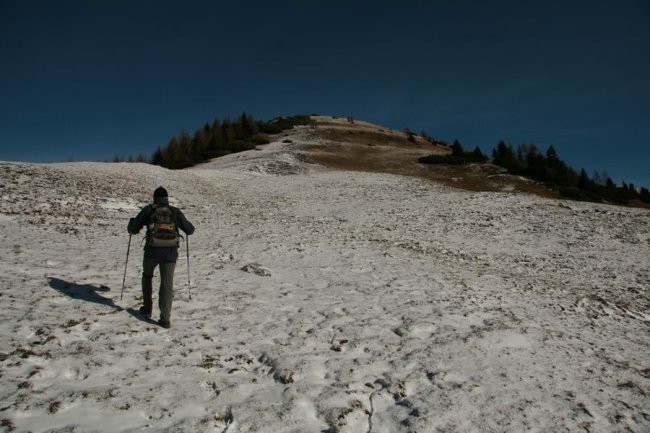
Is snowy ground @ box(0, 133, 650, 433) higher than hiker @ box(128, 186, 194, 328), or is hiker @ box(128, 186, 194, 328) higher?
hiker @ box(128, 186, 194, 328)

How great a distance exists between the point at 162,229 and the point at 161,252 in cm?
48

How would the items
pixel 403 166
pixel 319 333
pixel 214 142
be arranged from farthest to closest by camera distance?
pixel 214 142 < pixel 403 166 < pixel 319 333

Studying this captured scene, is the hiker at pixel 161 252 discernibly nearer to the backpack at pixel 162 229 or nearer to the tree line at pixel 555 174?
the backpack at pixel 162 229

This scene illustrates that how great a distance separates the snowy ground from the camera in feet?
17.7

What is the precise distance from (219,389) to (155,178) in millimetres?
26989

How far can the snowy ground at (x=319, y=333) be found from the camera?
17.7 feet

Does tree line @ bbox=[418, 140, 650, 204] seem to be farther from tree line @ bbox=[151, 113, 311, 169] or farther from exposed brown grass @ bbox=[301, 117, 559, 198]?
tree line @ bbox=[151, 113, 311, 169]

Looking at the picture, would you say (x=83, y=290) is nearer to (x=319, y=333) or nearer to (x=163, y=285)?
(x=163, y=285)

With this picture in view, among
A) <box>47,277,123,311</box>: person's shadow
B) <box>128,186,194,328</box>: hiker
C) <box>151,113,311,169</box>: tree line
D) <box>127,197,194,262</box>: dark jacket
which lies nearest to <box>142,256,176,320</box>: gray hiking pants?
<box>128,186,194,328</box>: hiker

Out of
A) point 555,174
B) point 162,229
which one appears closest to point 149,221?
point 162,229

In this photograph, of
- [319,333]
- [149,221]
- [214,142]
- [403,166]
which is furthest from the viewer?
[214,142]

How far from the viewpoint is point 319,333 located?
8070 millimetres

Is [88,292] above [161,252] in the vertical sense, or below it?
below

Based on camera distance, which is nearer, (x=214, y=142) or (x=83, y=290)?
(x=83, y=290)
